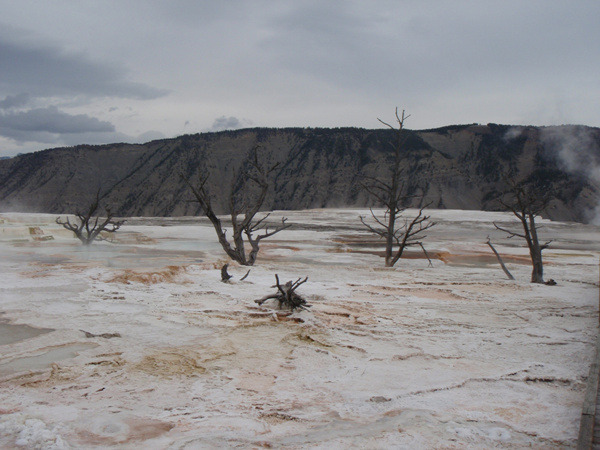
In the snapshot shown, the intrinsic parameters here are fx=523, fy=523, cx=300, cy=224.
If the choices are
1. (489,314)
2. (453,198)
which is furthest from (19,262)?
(453,198)

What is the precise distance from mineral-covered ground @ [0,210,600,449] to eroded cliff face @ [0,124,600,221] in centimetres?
6305

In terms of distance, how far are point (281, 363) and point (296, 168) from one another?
258 ft

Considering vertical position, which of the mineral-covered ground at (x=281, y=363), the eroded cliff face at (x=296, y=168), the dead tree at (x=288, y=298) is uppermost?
the eroded cliff face at (x=296, y=168)

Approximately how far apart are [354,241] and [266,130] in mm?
65641

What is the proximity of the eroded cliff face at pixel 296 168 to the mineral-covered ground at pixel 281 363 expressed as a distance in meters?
63.0

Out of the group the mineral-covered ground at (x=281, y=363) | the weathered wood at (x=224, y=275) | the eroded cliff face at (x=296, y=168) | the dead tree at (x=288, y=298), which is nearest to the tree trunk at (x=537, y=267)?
the mineral-covered ground at (x=281, y=363)

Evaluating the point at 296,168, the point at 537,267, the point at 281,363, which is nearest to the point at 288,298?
the point at 281,363

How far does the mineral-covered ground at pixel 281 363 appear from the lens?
377 centimetres

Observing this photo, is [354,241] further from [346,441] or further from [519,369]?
[346,441]

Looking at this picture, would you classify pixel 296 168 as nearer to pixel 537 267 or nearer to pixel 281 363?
pixel 537 267

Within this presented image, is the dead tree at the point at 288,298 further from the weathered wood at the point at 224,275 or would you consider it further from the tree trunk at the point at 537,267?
the tree trunk at the point at 537,267

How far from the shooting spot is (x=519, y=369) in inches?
210

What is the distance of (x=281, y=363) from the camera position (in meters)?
5.35

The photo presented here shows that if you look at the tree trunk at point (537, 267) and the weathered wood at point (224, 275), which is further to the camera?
the tree trunk at point (537, 267)
